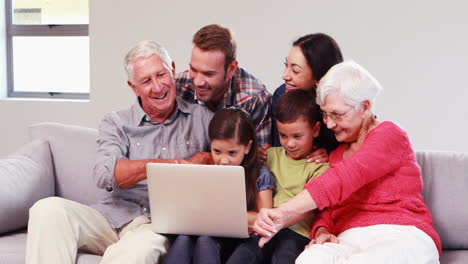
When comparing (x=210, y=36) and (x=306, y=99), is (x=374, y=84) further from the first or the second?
(x=210, y=36)

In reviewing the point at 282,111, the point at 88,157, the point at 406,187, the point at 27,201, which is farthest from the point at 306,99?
the point at 27,201

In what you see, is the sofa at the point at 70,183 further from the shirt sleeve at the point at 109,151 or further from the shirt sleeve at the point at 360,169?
the shirt sleeve at the point at 360,169

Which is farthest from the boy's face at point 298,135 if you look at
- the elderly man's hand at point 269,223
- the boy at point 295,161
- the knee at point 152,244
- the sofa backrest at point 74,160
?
the sofa backrest at point 74,160

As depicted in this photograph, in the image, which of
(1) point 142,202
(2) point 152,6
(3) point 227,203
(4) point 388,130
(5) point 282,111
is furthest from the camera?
(2) point 152,6

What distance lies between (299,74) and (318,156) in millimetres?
382

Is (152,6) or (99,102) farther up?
(152,6)

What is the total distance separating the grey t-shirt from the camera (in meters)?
2.26

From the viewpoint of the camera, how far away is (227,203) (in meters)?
1.83

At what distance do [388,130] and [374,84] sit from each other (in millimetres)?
178

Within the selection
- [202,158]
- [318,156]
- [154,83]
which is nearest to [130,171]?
[202,158]

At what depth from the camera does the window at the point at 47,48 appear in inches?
180

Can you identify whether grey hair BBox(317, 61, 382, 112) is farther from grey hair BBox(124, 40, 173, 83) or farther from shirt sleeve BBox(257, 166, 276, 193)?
Result: grey hair BBox(124, 40, 173, 83)

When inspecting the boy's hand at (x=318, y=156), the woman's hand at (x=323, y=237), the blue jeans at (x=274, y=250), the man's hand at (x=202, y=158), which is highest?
the boy's hand at (x=318, y=156)

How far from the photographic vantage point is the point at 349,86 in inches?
77.9
